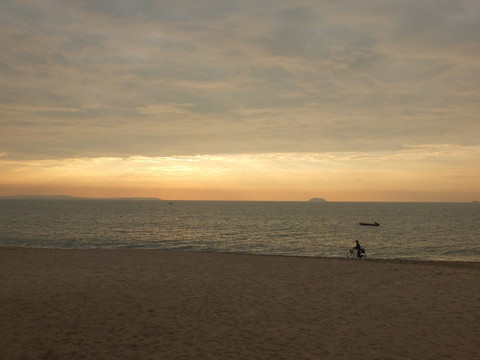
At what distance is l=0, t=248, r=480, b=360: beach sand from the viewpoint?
8.95m

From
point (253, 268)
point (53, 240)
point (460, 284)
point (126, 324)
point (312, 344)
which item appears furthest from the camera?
point (53, 240)

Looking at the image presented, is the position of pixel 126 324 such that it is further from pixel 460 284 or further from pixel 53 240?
pixel 53 240

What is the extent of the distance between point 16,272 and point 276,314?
46.3ft

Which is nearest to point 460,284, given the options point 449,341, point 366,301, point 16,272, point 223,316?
point 366,301

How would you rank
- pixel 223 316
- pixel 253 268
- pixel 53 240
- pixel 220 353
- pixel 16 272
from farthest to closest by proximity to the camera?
1. pixel 53 240
2. pixel 253 268
3. pixel 16 272
4. pixel 223 316
5. pixel 220 353

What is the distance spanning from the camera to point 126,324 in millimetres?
10711

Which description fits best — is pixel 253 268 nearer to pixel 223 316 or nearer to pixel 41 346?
pixel 223 316

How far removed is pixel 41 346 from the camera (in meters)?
8.85

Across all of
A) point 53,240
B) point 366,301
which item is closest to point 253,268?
point 366,301

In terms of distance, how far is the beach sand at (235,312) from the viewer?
29.3ft

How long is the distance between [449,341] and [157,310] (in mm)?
8891

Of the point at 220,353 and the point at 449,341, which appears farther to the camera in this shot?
the point at 449,341

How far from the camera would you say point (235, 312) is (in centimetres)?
1216

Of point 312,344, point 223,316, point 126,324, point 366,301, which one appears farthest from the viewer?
point 366,301
